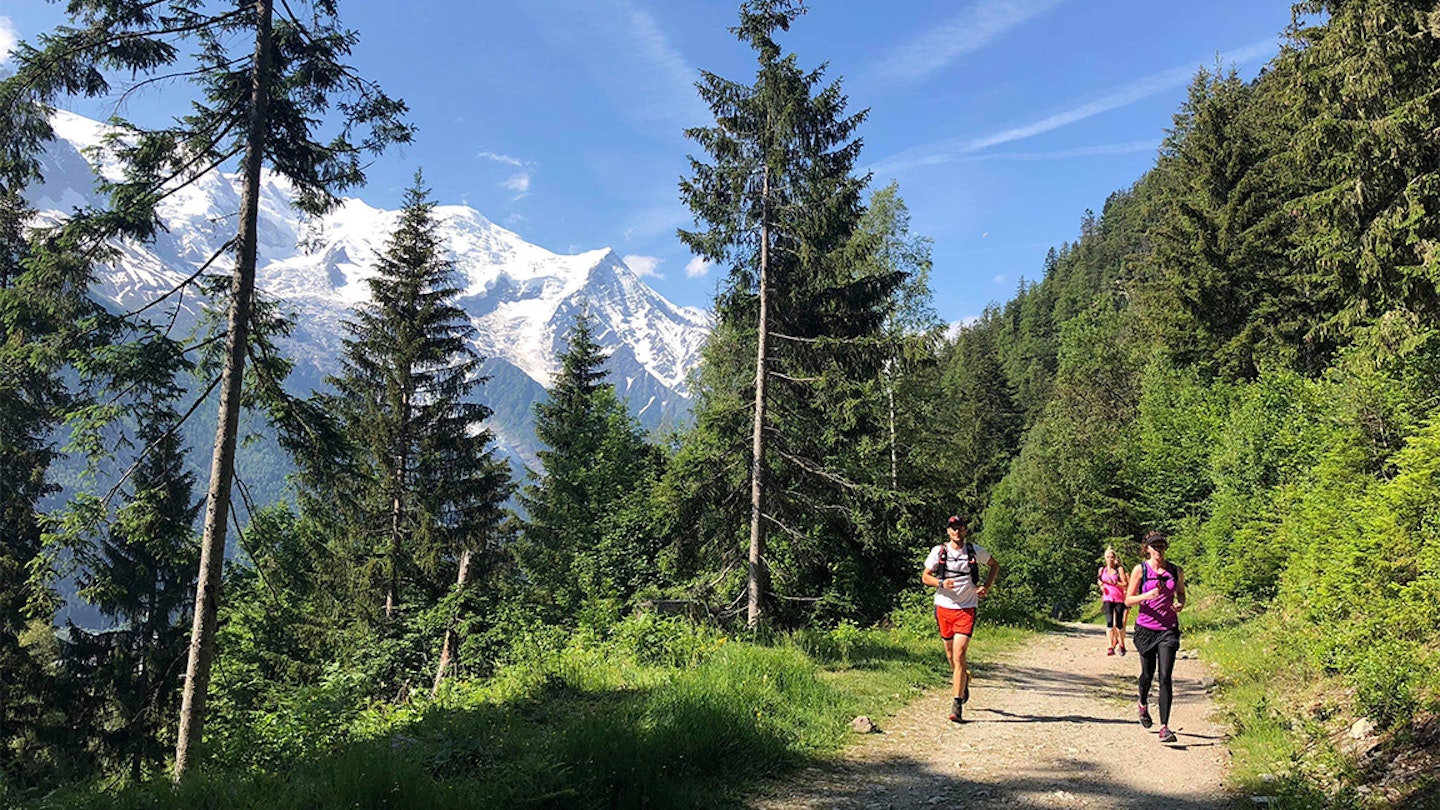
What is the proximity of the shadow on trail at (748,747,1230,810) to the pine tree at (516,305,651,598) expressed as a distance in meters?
16.4

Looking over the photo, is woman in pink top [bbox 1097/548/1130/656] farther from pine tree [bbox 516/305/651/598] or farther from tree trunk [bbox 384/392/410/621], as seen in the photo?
tree trunk [bbox 384/392/410/621]

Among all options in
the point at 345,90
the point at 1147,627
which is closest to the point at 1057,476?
the point at 1147,627

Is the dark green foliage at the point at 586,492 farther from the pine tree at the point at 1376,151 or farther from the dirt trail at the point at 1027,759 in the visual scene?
the pine tree at the point at 1376,151

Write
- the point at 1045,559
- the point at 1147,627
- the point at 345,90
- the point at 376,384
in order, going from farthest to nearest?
the point at 1045,559, the point at 376,384, the point at 345,90, the point at 1147,627

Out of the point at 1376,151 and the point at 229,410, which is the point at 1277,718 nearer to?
the point at 1376,151

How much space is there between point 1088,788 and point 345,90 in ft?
46.0

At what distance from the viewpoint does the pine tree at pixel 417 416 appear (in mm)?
19500

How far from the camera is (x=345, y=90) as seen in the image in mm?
12414

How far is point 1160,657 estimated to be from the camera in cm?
698

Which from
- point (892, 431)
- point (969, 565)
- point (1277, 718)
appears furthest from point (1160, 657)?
point (892, 431)

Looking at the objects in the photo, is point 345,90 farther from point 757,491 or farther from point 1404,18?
point 1404,18

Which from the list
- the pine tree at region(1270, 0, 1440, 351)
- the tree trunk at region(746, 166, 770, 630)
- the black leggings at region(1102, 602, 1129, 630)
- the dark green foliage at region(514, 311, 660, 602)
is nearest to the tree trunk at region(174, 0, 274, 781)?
the tree trunk at region(746, 166, 770, 630)

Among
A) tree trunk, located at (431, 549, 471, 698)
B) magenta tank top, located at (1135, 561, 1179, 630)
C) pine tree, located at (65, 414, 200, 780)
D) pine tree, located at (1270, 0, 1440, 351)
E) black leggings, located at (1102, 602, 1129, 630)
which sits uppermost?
pine tree, located at (1270, 0, 1440, 351)

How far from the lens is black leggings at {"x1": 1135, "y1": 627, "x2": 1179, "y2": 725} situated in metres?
6.87
